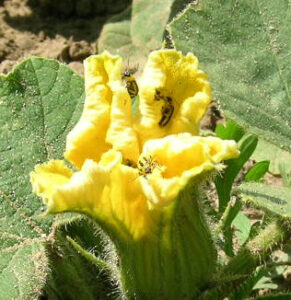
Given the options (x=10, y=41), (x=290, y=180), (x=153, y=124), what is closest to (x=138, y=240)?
(x=153, y=124)

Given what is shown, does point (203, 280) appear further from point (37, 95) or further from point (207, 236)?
point (37, 95)

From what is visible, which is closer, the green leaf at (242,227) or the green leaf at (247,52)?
the green leaf at (247,52)

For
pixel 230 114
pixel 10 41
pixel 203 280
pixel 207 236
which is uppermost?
pixel 230 114

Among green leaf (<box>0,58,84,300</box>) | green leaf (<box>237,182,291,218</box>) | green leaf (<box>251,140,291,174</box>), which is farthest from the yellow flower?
green leaf (<box>251,140,291,174</box>)

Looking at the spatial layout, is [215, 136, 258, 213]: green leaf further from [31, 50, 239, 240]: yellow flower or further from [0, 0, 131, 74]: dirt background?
[0, 0, 131, 74]: dirt background

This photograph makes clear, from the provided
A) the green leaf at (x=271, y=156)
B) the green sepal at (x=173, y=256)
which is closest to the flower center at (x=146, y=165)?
the green sepal at (x=173, y=256)

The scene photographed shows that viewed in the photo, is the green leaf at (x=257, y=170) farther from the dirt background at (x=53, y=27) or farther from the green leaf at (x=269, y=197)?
the dirt background at (x=53, y=27)
